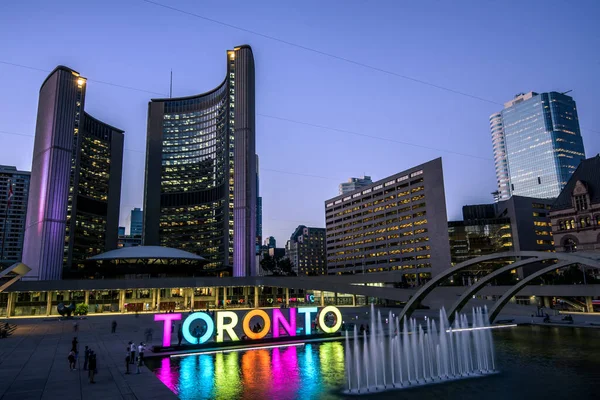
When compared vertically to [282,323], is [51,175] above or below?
above

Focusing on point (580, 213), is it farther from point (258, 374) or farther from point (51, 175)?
point (51, 175)

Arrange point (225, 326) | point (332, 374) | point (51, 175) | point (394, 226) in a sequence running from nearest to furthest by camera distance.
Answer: point (332, 374)
point (225, 326)
point (51, 175)
point (394, 226)

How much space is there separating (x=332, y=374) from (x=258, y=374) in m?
4.28

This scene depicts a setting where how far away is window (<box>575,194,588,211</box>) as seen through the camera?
79713mm

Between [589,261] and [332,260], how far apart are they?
169 meters

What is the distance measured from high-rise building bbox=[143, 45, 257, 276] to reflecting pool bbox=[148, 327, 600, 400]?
338 feet

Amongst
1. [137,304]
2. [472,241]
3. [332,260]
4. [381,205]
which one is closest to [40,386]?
[137,304]

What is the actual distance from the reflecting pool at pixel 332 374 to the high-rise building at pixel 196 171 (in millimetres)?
103155

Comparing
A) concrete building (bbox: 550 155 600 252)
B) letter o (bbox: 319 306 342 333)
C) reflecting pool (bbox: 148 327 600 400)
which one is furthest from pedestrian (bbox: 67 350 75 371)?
concrete building (bbox: 550 155 600 252)

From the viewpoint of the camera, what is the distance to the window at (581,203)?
79.7 m

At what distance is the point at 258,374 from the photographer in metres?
23.4

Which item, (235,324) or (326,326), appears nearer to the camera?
(235,324)

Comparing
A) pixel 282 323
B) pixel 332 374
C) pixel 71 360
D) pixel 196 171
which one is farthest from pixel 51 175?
pixel 332 374

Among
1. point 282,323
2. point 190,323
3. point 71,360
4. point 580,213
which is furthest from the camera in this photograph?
point 580,213
